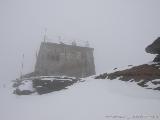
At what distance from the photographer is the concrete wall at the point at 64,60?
20525 mm

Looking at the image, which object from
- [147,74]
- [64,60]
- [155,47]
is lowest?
[147,74]

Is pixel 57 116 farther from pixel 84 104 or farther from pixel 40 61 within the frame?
pixel 40 61

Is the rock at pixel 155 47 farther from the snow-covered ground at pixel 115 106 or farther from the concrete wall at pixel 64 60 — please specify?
the concrete wall at pixel 64 60

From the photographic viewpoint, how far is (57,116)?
3.24 meters

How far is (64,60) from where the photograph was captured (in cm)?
2155

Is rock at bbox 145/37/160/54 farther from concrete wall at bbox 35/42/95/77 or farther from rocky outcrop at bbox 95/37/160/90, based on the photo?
concrete wall at bbox 35/42/95/77

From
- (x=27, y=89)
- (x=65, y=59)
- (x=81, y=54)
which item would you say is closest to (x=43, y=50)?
(x=65, y=59)

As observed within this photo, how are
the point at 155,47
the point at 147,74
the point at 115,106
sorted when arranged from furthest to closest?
the point at 155,47 → the point at 147,74 → the point at 115,106

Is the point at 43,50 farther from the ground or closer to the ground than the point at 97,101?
farther from the ground

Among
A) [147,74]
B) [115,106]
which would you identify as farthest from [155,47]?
[115,106]

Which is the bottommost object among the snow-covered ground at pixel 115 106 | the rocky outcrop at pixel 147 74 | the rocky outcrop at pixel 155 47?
the snow-covered ground at pixel 115 106

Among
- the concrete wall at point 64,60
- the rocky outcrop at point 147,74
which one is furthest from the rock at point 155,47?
the concrete wall at point 64,60

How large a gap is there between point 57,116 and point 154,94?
181cm

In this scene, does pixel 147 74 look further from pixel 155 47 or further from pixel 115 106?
pixel 115 106
